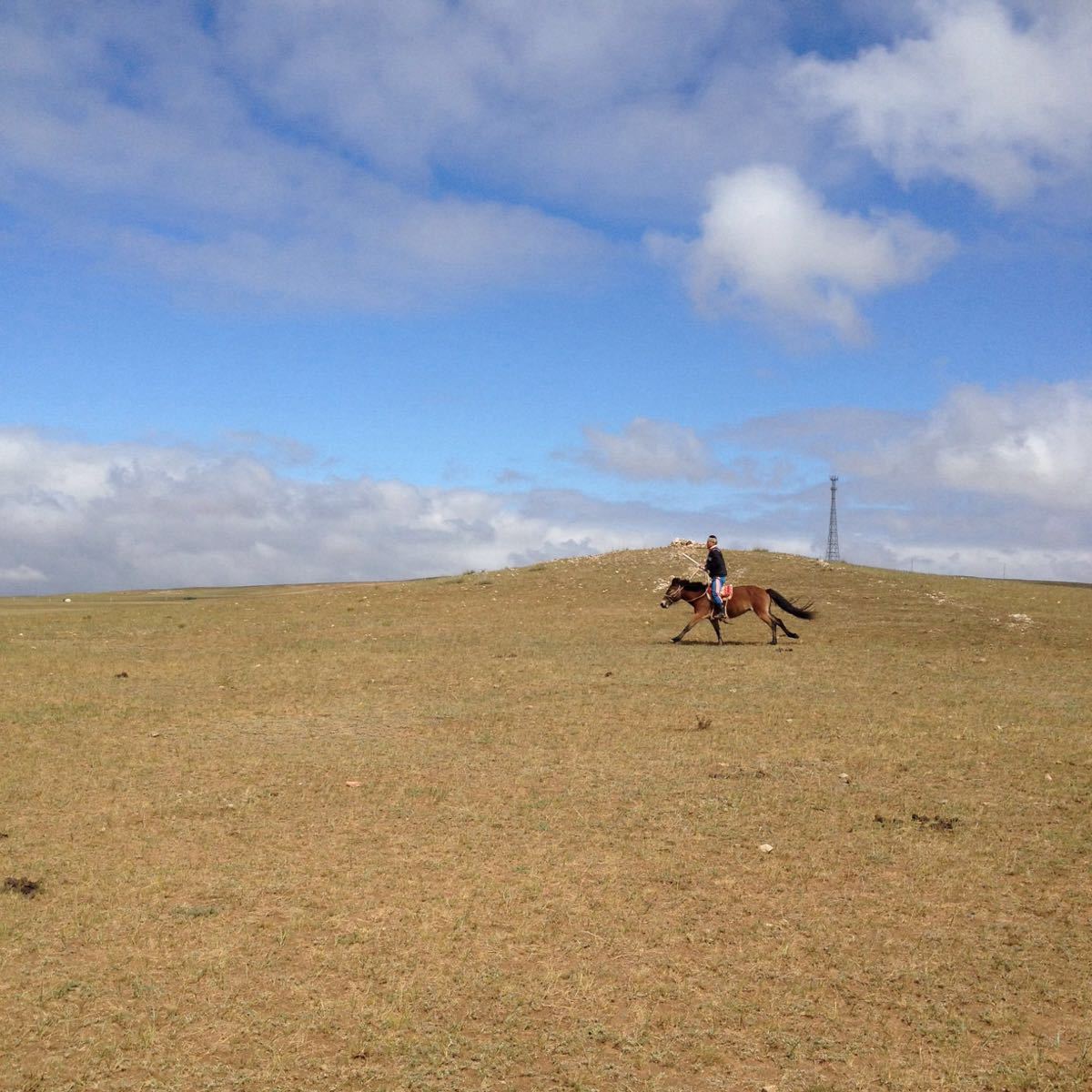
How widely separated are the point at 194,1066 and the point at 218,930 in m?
1.96

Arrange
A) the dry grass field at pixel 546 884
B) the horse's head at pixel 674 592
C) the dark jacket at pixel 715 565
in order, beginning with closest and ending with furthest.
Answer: the dry grass field at pixel 546 884 < the dark jacket at pixel 715 565 < the horse's head at pixel 674 592

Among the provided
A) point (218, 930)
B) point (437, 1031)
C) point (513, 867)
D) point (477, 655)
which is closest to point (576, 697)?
point (477, 655)

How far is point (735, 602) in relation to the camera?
85.3 ft

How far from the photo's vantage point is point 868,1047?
6.11 metres

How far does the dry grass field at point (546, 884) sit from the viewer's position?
609 centimetres

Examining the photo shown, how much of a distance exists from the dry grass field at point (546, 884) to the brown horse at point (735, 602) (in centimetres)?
591

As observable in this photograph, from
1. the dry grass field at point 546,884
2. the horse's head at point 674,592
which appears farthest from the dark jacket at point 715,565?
the dry grass field at point 546,884

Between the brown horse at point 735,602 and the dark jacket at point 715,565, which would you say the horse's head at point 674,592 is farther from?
the dark jacket at point 715,565

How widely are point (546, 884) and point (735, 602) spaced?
18.0 m

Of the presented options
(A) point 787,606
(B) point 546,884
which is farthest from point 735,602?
(B) point 546,884

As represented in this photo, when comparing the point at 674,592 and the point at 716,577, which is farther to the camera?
the point at 674,592

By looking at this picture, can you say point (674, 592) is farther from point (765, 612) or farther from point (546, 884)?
point (546, 884)

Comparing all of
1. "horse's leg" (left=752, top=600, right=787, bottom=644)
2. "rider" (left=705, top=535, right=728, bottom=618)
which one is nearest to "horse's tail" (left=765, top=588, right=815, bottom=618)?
"horse's leg" (left=752, top=600, right=787, bottom=644)

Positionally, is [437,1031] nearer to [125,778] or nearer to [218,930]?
[218,930]
